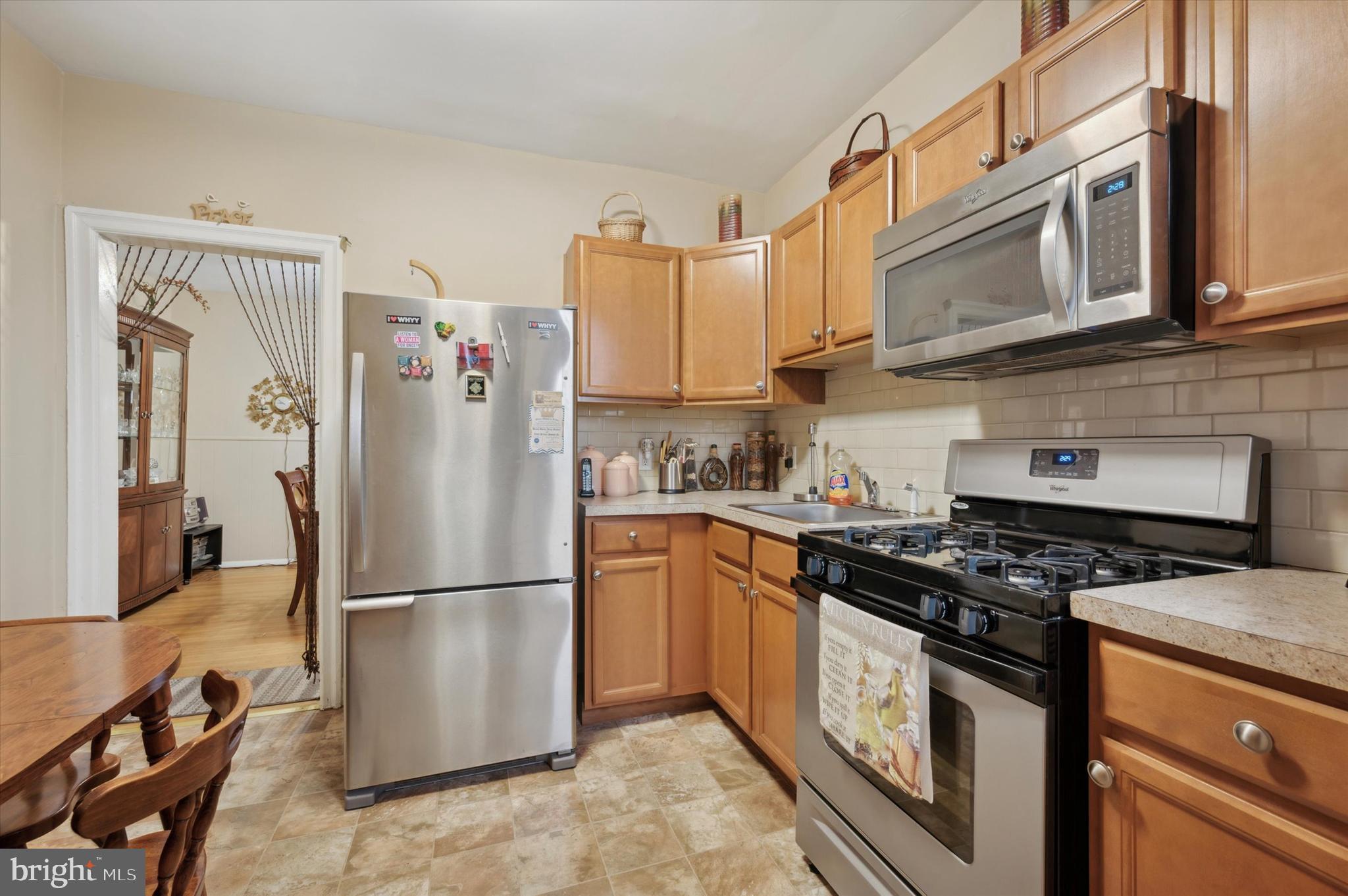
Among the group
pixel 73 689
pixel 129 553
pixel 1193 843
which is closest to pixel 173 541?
pixel 129 553

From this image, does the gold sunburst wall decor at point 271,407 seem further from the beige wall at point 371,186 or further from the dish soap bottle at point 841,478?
the dish soap bottle at point 841,478

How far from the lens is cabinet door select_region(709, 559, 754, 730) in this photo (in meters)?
2.20

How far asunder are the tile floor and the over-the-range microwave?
1.54 metres

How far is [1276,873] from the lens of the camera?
739mm

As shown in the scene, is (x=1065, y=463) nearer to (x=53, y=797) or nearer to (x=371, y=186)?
(x=53, y=797)

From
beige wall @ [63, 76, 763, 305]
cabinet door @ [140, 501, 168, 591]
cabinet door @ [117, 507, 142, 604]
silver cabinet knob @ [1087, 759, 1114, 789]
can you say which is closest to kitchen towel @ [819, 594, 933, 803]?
silver cabinet knob @ [1087, 759, 1114, 789]

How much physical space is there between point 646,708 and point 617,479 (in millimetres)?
1041

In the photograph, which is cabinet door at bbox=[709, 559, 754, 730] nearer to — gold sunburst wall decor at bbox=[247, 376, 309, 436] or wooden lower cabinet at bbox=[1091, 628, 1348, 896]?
wooden lower cabinet at bbox=[1091, 628, 1348, 896]

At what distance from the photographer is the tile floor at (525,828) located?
1.58m

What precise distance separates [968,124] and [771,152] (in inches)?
58.4

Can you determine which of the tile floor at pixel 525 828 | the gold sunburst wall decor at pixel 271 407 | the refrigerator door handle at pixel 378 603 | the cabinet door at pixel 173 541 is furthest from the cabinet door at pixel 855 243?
the gold sunburst wall decor at pixel 271 407

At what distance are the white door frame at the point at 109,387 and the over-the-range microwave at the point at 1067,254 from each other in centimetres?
216

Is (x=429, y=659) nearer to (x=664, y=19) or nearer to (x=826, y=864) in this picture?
(x=826, y=864)

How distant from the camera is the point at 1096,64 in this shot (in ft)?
4.22
